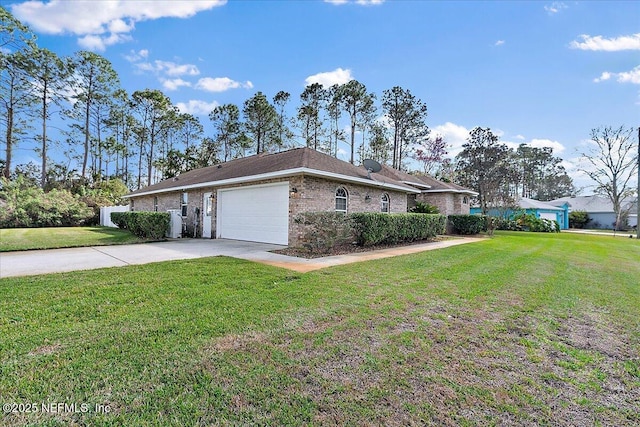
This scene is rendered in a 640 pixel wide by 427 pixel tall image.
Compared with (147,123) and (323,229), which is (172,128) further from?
(323,229)

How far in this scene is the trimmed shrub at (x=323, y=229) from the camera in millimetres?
9461

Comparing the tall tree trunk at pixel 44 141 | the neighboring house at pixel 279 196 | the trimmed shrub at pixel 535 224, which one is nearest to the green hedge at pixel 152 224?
the neighboring house at pixel 279 196

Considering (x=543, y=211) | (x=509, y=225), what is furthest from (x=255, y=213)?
(x=543, y=211)

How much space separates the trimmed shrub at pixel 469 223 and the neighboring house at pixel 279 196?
5774 millimetres

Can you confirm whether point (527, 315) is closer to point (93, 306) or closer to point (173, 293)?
point (173, 293)

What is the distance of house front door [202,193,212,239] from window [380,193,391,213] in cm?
826

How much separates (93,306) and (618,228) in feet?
156

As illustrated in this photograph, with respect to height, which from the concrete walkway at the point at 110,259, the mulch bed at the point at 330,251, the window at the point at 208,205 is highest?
the window at the point at 208,205

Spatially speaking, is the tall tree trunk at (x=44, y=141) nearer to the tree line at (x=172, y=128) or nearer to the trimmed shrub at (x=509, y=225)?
the tree line at (x=172, y=128)

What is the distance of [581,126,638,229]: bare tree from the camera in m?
30.4

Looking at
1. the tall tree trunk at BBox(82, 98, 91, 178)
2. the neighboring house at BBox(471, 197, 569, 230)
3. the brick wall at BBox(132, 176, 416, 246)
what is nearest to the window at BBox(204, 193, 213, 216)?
the brick wall at BBox(132, 176, 416, 246)

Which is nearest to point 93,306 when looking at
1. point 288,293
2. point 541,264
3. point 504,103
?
point 288,293

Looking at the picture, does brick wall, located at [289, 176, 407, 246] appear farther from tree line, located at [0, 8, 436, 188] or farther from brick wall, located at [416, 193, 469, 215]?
tree line, located at [0, 8, 436, 188]

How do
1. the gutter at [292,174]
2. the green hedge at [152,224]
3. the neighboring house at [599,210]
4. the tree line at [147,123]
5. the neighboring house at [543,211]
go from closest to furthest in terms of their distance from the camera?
1. the gutter at [292,174]
2. the green hedge at [152,224]
3. the tree line at [147,123]
4. the neighboring house at [543,211]
5. the neighboring house at [599,210]
